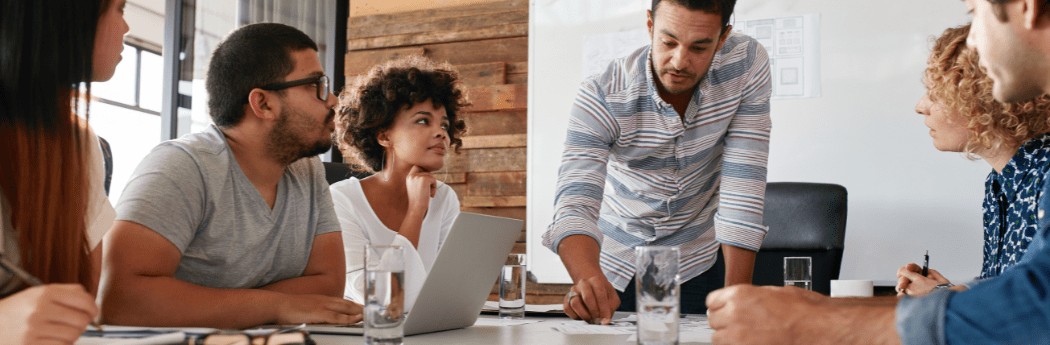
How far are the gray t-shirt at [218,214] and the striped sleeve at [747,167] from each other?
94 cm

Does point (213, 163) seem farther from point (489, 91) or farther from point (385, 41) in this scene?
point (385, 41)

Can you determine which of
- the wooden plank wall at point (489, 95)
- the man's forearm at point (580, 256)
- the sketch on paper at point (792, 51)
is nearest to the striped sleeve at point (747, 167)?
the man's forearm at point (580, 256)

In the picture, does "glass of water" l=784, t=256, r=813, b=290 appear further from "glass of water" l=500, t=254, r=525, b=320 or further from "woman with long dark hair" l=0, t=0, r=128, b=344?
"woman with long dark hair" l=0, t=0, r=128, b=344

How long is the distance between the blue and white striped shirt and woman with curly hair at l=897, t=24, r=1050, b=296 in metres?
0.41

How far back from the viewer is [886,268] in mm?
2674

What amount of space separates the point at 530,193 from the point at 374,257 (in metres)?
2.46

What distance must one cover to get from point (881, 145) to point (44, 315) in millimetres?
2758

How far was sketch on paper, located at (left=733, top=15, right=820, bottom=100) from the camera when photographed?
285 cm

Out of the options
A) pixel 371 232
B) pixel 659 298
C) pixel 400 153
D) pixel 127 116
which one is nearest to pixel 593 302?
pixel 659 298

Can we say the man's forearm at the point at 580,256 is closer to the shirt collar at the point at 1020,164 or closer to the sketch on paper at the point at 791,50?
the shirt collar at the point at 1020,164

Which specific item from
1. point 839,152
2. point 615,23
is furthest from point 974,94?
point 615,23

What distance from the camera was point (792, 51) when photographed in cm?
288

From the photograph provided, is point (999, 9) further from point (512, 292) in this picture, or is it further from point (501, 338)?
point (512, 292)

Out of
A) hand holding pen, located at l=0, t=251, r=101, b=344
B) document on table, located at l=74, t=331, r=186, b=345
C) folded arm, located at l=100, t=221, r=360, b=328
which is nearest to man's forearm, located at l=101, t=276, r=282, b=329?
folded arm, located at l=100, t=221, r=360, b=328
